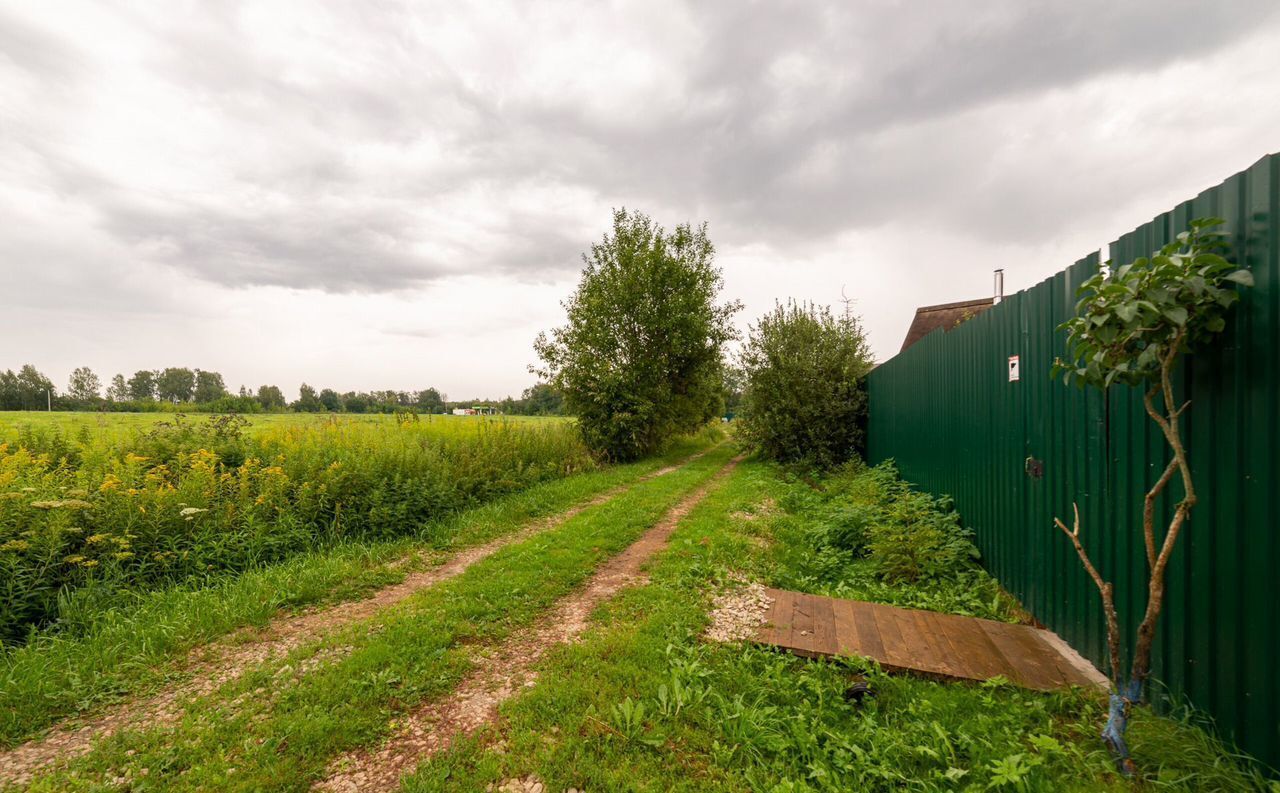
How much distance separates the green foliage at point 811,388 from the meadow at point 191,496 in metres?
7.17

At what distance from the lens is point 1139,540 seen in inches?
105

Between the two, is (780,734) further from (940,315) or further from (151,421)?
(940,315)

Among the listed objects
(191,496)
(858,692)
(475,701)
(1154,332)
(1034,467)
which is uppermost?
(1154,332)

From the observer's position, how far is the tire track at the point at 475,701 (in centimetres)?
242

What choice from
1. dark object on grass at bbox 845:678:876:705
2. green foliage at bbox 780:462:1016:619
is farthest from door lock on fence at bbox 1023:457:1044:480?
dark object on grass at bbox 845:678:876:705

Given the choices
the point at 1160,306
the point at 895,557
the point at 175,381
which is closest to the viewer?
the point at 1160,306

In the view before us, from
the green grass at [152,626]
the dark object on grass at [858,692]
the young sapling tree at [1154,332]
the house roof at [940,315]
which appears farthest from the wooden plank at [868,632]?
the house roof at [940,315]

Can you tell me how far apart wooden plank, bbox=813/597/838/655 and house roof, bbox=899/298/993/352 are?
14.3 metres

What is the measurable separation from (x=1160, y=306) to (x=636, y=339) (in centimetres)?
1435

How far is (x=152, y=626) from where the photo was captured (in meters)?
3.73

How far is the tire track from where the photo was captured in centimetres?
242

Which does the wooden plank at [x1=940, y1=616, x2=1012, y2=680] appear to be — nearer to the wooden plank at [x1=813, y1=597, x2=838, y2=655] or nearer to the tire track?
the wooden plank at [x1=813, y1=597, x2=838, y2=655]

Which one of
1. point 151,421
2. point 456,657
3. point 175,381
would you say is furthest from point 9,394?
point 456,657

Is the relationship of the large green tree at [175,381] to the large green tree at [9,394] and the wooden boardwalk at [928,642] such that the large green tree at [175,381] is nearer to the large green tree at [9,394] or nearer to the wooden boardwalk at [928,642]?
the large green tree at [9,394]
